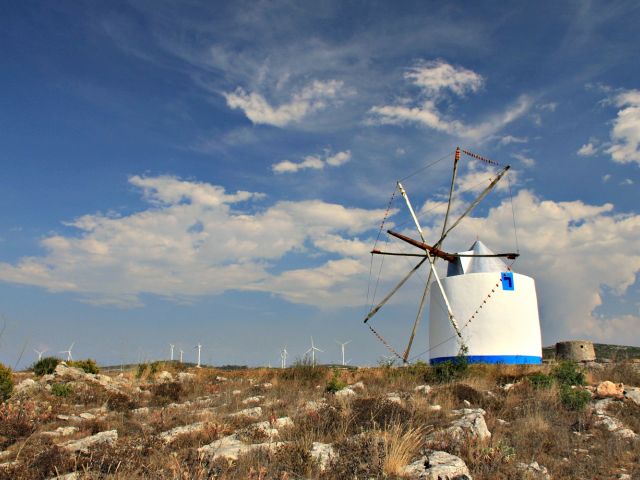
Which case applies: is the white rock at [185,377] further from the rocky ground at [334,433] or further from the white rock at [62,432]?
the white rock at [62,432]

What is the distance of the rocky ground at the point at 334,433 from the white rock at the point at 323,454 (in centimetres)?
2

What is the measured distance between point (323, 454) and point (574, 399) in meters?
7.61

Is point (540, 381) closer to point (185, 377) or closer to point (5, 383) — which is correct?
point (185, 377)

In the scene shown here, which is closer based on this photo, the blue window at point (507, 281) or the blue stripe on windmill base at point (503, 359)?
the blue stripe on windmill base at point (503, 359)

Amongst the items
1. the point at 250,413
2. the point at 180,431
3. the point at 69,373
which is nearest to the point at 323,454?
the point at 180,431

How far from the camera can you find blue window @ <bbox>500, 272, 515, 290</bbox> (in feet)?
92.9

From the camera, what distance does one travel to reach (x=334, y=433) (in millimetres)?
9320

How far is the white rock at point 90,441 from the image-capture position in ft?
30.4

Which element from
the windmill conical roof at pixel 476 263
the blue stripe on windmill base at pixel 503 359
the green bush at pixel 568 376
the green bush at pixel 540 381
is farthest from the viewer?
the windmill conical roof at pixel 476 263

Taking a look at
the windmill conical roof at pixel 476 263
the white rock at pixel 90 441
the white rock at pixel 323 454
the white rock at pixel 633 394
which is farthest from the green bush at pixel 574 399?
the windmill conical roof at pixel 476 263

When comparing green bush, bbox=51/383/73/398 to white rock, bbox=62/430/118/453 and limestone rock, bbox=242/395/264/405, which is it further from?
white rock, bbox=62/430/118/453

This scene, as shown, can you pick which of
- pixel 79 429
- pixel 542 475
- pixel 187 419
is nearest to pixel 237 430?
pixel 187 419

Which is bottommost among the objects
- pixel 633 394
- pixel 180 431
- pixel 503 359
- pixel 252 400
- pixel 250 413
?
pixel 180 431

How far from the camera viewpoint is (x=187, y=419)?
452 inches
